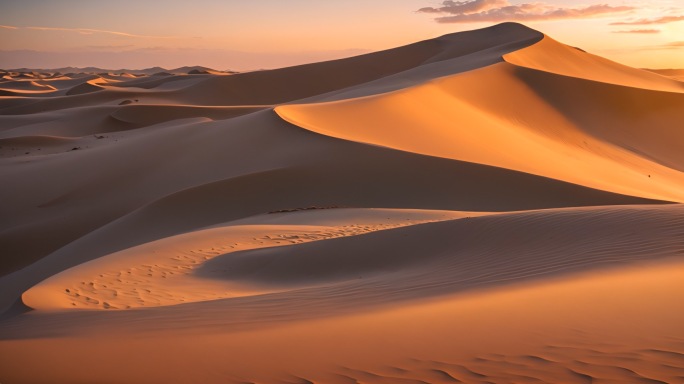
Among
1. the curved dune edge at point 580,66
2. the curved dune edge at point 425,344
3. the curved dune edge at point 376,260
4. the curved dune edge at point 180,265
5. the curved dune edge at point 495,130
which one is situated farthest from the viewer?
the curved dune edge at point 580,66

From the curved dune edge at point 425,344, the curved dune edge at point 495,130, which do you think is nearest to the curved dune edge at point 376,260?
the curved dune edge at point 425,344

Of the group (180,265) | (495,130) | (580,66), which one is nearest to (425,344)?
(180,265)

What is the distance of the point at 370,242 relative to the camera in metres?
8.85

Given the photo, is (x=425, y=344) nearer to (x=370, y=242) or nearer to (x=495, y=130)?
(x=370, y=242)

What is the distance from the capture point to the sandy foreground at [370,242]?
4109 mm

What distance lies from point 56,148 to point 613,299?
22.4m

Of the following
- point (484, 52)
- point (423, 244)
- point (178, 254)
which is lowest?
point (178, 254)

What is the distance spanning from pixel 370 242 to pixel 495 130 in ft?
42.8

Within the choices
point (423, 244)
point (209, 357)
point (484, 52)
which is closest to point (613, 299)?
point (209, 357)

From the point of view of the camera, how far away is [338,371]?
152 inches

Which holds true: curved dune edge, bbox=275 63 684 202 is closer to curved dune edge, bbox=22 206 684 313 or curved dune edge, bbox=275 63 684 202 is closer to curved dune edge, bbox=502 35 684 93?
curved dune edge, bbox=502 35 684 93

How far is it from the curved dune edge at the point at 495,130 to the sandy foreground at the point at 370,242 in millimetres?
115

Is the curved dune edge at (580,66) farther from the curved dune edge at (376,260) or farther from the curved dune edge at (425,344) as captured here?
the curved dune edge at (425,344)

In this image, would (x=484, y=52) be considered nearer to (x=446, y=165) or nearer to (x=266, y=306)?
(x=446, y=165)
